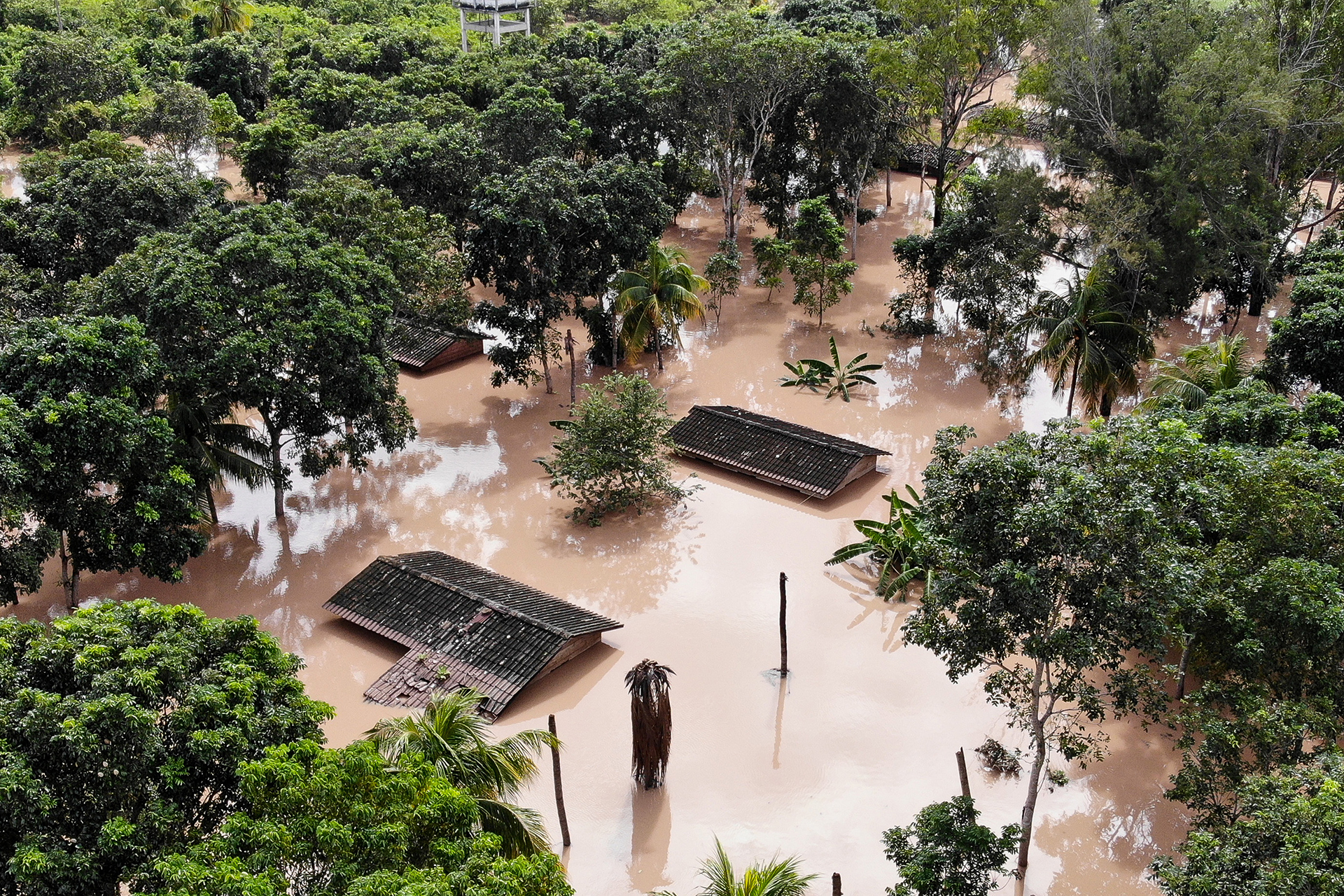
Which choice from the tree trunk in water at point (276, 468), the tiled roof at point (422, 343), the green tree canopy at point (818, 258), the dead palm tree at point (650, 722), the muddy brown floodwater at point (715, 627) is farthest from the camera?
the green tree canopy at point (818, 258)

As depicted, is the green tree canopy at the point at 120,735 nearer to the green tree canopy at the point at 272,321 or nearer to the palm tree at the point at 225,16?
the green tree canopy at the point at 272,321

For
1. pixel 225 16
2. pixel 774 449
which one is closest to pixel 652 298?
pixel 774 449

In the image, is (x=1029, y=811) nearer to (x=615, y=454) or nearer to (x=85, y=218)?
(x=615, y=454)

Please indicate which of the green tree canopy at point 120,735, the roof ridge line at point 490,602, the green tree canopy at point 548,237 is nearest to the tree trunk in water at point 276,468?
the roof ridge line at point 490,602

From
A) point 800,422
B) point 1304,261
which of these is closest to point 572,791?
point 800,422

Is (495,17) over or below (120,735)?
over

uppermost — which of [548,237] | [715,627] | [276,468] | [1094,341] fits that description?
[548,237]
